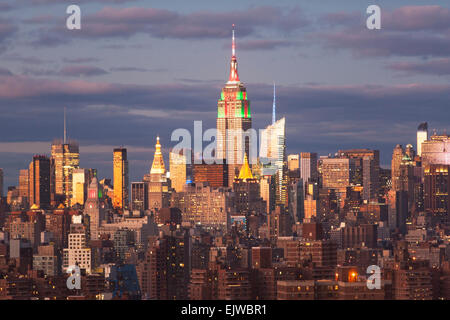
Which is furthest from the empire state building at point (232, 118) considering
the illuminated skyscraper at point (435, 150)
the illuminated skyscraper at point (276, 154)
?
the illuminated skyscraper at point (435, 150)

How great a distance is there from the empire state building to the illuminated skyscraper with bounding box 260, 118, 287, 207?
269 cm

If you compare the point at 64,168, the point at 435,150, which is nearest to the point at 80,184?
the point at 64,168

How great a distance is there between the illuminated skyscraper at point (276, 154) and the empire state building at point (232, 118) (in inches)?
106

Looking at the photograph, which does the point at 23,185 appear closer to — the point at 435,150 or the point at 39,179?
the point at 39,179

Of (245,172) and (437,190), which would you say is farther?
(245,172)

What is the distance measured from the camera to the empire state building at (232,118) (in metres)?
126

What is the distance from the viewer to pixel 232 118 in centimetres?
12731

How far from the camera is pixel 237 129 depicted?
126375mm

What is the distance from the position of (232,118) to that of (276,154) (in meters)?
7.79

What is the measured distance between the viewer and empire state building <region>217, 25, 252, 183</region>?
12588cm

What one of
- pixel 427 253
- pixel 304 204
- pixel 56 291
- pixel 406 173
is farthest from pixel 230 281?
pixel 406 173

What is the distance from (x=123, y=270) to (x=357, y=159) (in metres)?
74.1
